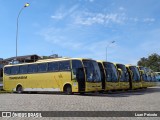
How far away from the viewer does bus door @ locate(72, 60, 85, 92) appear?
74.7 feet

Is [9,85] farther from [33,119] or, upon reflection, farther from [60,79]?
[33,119]

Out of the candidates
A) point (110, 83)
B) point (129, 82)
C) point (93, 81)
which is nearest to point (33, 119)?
point (93, 81)

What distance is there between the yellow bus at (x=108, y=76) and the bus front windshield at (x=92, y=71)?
1.87 metres

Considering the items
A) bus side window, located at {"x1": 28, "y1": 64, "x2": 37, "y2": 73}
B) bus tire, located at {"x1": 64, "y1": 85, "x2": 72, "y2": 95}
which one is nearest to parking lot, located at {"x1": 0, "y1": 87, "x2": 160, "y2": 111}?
bus tire, located at {"x1": 64, "y1": 85, "x2": 72, "y2": 95}

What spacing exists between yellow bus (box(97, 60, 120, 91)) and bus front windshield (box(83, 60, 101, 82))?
73.5 inches

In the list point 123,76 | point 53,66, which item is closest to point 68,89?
point 53,66

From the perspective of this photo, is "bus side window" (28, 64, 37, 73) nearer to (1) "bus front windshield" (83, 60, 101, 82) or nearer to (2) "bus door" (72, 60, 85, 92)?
(2) "bus door" (72, 60, 85, 92)

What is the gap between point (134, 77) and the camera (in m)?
31.5

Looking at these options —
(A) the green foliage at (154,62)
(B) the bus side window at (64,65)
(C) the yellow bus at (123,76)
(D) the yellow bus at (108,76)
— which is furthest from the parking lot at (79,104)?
(A) the green foliage at (154,62)

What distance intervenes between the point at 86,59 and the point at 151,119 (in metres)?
14.0

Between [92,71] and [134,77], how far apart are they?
367 inches

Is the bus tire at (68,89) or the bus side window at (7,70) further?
the bus side window at (7,70)

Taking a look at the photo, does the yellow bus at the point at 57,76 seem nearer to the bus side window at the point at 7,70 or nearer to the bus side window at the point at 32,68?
the bus side window at the point at 32,68

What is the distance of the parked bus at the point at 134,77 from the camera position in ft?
102
